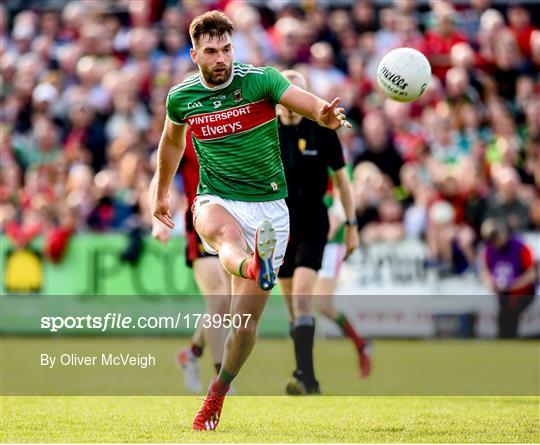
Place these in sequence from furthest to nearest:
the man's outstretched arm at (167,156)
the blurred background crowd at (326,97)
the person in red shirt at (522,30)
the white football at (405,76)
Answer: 1. the person in red shirt at (522,30)
2. the blurred background crowd at (326,97)
3. the white football at (405,76)
4. the man's outstretched arm at (167,156)

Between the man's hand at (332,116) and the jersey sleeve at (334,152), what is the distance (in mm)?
3571

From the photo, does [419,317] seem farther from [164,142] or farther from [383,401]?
[164,142]

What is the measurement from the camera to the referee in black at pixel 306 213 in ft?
39.1

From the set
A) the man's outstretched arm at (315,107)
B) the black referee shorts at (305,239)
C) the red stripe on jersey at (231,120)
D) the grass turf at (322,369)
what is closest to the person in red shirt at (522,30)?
the grass turf at (322,369)

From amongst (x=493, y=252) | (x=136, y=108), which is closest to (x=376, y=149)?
(x=493, y=252)

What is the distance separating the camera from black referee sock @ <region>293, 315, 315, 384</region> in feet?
38.9

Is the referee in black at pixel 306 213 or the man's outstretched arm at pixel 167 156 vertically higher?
the man's outstretched arm at pixel 167 156

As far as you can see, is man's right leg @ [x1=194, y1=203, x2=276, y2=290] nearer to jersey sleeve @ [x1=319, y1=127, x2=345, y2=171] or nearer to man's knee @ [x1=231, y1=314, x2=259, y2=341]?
man's knee @ [x1=231, y1=314, x2=259, y2=341]

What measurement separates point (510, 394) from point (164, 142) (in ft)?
14.9

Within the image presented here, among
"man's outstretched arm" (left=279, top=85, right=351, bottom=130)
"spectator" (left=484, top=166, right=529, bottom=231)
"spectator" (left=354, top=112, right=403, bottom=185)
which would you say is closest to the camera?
"man's outstretched arm" (left=279, top=85, right=351, bottom=130)

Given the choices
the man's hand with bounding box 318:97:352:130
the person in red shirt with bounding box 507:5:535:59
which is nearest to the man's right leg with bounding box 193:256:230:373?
the man's hand with bounding box 318:97:352:130

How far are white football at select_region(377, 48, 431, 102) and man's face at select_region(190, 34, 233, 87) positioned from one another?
1.33 m

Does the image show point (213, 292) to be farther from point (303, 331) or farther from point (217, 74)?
point (217, 74)

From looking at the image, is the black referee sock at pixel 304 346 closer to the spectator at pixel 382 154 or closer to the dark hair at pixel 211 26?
the dark hair at pixel 211 26
